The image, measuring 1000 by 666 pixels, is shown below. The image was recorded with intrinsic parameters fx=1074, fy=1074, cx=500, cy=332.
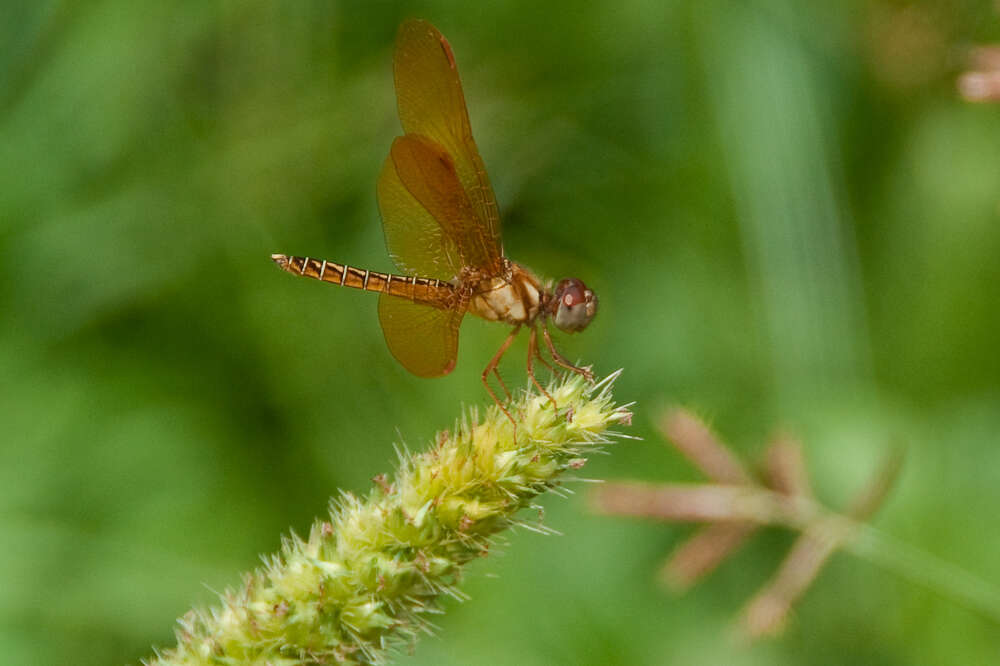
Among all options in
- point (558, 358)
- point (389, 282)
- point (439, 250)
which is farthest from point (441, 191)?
point (558, 358)

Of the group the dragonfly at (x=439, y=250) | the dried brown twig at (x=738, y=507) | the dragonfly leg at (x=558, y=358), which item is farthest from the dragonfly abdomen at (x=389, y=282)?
the dried brown twig at (x=738, y=507)

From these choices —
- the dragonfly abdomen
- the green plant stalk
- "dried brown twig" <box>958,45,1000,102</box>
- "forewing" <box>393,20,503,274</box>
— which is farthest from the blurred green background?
the green plant stalk

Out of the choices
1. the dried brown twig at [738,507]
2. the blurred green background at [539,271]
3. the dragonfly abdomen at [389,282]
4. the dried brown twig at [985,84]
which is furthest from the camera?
the blurred green background at [539,271]

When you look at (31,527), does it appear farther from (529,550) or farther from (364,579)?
(364,579)

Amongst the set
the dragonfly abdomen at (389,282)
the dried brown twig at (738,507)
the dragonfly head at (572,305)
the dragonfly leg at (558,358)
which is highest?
the dragonfly abdomen at (389,282)

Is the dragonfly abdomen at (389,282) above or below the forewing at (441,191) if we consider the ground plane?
below

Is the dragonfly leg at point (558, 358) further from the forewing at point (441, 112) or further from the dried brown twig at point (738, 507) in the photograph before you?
the dried brown twig at point (738, 507)

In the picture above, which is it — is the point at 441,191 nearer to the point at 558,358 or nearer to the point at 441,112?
the point at 441,112

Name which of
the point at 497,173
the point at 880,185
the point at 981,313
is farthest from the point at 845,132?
the point at 497,173
